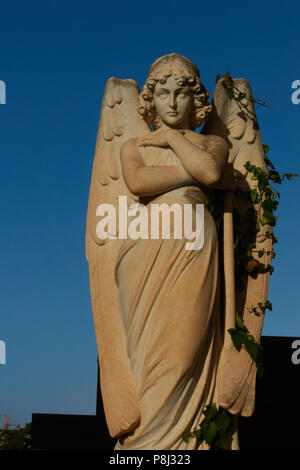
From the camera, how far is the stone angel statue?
5383 millimetres

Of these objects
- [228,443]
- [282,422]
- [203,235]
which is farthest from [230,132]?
[282,422]

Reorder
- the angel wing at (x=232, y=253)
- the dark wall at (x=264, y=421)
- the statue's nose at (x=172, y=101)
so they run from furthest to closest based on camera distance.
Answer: the dark wall at (x=264, y=421) → the statue's nose at (x=172, y=101) → the angel wing at (x=232, y=253)

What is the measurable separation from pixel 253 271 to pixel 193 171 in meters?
1.13

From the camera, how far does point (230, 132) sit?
20.7ft

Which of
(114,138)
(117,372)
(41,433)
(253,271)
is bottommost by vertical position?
(41,433)

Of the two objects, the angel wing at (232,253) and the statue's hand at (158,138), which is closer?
the angel wing at (232,253)

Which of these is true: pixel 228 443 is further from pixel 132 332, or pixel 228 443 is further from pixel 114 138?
pixel 114 138

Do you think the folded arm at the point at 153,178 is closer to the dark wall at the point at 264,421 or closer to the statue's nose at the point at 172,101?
the statue's nose at the point at 172,101

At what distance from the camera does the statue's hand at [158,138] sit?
5754mm

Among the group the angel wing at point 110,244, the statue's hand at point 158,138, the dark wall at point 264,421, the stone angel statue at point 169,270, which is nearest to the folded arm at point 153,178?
the stone angel statue at point 169,270

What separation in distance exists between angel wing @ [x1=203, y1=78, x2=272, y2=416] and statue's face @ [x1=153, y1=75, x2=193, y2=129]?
1.56ft

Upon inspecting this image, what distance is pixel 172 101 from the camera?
584 centimetres

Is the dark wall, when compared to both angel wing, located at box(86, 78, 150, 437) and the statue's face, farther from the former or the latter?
the statue's face

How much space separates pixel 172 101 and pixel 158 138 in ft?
1.09
